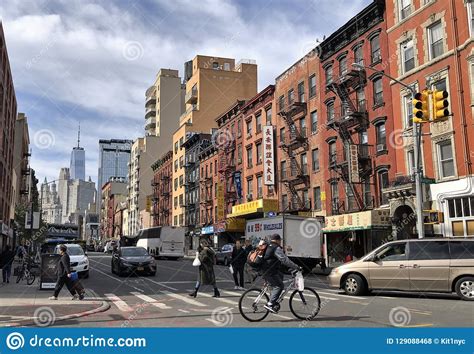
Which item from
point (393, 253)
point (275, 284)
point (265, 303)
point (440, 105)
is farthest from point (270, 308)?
point (440, 105)

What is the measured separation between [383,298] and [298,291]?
5385 mm

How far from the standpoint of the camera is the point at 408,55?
28.4 m

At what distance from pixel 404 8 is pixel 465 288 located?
66.1 ft

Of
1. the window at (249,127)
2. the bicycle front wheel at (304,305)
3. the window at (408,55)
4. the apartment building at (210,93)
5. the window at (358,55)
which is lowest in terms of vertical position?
the bicycle front wheel at (304,305)

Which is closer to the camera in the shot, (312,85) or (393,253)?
(393,253)

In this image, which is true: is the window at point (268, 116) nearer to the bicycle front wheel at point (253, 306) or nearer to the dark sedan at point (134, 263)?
the dark sedan at point (134, 263)

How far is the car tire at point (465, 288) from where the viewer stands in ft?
45.0

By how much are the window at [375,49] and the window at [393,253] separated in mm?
18617

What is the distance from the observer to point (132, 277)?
2339cm

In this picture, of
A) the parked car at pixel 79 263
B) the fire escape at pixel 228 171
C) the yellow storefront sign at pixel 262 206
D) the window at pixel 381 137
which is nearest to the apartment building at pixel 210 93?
the fire escape at pixel 228 171

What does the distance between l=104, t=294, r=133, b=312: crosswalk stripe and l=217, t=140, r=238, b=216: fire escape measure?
3660cm

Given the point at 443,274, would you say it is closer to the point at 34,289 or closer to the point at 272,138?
the point at 34,289

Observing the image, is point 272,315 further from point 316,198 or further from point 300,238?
point 316,198

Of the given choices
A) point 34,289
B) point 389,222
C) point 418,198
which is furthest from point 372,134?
point 34,289
